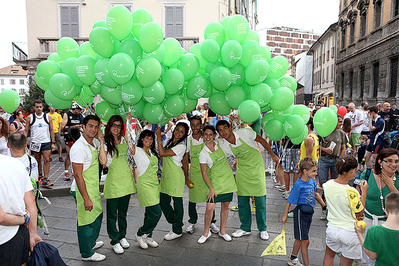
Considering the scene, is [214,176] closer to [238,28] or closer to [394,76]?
[238,28]

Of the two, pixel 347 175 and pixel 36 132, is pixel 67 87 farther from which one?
pixel 36 132

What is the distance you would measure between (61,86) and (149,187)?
4.98ft

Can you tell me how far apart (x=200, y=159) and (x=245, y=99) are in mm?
939

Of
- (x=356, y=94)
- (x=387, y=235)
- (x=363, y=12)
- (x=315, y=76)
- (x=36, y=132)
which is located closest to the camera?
(x=387, y=235)

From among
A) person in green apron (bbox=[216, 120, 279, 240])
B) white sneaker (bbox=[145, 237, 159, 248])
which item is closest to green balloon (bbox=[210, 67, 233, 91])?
person in green apron (bbox=[216, 120, 279, 240])

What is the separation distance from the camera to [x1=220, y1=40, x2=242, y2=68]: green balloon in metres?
3.11

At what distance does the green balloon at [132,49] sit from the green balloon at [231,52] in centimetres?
92

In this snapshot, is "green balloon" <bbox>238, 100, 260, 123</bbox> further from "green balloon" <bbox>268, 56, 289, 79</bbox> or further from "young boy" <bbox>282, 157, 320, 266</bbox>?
"young boy" <bbox>282, 157, 320, 266</bbox>

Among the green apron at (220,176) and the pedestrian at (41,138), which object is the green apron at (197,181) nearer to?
the green apron at (220,176)

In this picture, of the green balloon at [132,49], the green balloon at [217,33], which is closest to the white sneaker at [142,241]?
the green balloon at [132,49]

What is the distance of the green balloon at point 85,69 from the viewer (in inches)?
120

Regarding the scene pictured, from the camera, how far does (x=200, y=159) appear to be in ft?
12.0

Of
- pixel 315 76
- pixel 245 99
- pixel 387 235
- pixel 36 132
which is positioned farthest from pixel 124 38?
pixel 315 76

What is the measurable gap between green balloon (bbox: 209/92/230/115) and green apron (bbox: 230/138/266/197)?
49 centimetres
